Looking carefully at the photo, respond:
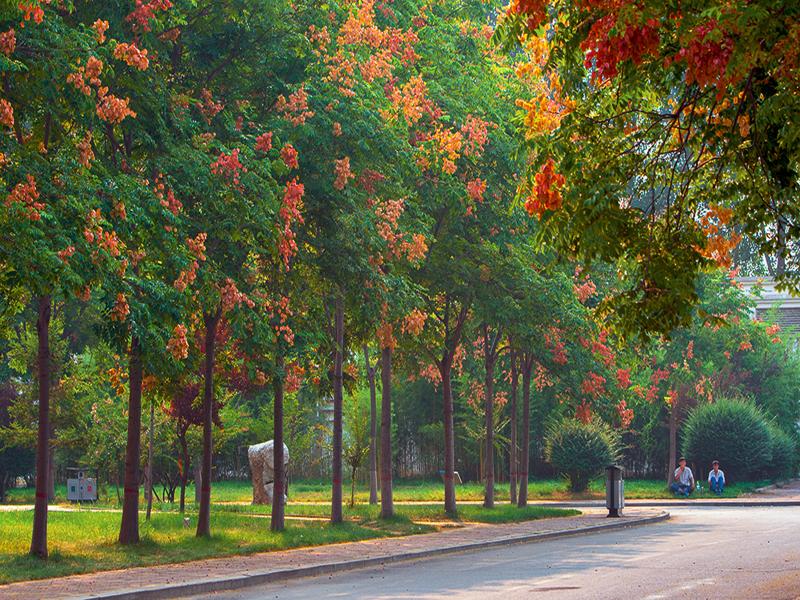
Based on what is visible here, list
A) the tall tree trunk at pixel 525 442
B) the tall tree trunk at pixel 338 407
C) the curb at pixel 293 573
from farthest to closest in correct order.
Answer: the tall tree trunk at pixel 525 442 < the tall tree trunk at pixel 338 407 < the curb at pixel 293 573

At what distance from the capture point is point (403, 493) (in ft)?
155

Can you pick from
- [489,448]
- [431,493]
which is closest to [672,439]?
[431,493]

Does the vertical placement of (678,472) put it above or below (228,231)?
below

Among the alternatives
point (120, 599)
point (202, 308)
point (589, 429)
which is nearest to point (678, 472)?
point (589, 429)

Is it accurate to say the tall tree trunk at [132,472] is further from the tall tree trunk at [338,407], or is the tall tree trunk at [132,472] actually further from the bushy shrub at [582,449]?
the bushy shrub at [582,449]

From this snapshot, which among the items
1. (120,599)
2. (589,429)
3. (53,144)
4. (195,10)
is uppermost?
(195,10)

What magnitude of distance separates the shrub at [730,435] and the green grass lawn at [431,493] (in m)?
1.08

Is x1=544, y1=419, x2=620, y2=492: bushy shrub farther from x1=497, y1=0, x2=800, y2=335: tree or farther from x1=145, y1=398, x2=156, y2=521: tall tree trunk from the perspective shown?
x1=497, y1=0, x2=800, y2=335: tree

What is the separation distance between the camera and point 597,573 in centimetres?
1744

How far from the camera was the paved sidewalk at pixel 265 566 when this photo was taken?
15.2 m

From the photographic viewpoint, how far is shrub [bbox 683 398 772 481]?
4741 centimetres

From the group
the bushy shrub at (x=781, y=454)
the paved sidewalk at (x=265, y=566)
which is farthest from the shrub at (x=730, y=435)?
the paved sidewalk at (x=265, y=566)

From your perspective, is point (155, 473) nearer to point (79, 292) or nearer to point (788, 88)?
point (79, 292)

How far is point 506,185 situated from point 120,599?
17.1 metres
